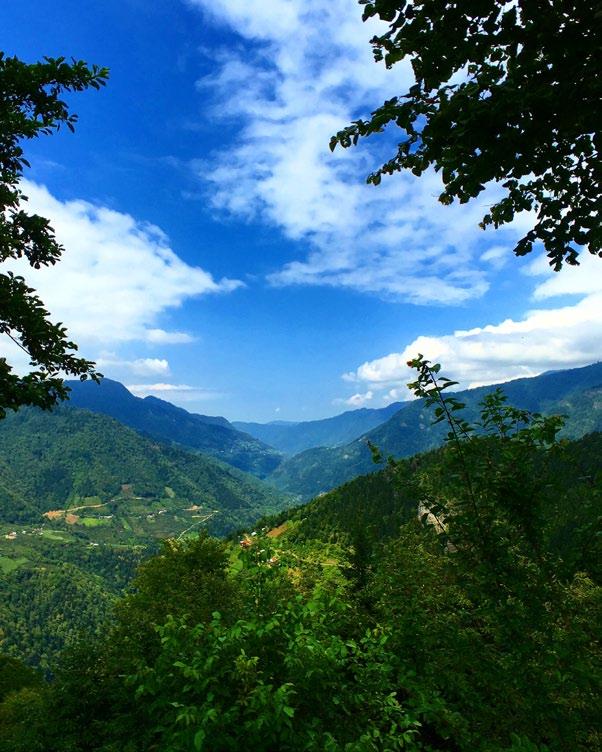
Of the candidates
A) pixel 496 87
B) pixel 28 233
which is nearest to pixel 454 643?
pixel 496 87

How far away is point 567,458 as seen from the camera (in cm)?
507

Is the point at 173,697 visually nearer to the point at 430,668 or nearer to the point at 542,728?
the point at 430,668

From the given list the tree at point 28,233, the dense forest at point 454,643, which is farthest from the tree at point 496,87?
the tree at point 28,233

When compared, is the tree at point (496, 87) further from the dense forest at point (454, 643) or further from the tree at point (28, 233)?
the tree at point (28, 233)

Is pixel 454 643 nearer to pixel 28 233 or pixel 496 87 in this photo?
pixel 496 87

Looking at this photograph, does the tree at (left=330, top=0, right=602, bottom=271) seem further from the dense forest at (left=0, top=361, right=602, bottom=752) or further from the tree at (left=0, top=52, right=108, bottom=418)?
the tree at (left=0, top=52, right=108, bottom=418)

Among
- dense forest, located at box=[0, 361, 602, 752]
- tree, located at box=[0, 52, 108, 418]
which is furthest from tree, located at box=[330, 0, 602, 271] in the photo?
tree, located at box=[0, 52, 108, 418]

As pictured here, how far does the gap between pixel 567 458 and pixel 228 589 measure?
2152 cm

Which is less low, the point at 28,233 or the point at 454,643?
the point at 28,233

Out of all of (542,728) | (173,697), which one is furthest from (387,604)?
(173,697)

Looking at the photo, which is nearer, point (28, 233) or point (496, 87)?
point (496, 87)

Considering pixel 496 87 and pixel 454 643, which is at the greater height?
pixel 496 87

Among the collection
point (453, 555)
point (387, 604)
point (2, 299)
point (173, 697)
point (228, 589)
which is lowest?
point (228, 589)

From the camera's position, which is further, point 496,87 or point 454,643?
point 454,643
